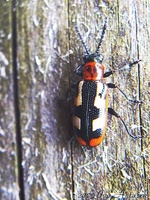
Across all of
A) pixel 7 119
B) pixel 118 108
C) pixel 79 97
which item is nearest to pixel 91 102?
pixel 79 97

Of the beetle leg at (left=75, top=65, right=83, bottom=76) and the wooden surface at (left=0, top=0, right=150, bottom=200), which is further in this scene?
the beetle leg at (left=75, top=65, right=83, bottom=76)

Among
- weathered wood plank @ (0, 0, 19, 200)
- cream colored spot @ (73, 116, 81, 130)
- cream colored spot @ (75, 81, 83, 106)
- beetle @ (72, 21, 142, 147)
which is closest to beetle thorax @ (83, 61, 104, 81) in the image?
beetle @ (72, 21, 142, 147)

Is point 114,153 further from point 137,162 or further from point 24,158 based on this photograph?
point 24,158

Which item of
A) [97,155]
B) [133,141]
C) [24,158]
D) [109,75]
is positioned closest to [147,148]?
[133,141]

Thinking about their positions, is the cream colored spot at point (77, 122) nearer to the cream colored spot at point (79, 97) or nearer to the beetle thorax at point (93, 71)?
the cream colored spot at point (79, 97)

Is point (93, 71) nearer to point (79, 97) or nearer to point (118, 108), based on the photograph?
point (79, 97)

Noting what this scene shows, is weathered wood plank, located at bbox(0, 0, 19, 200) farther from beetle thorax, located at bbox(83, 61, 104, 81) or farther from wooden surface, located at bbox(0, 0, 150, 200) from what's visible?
beetle thorax, located at bbox(83, 61, 104, 81)
